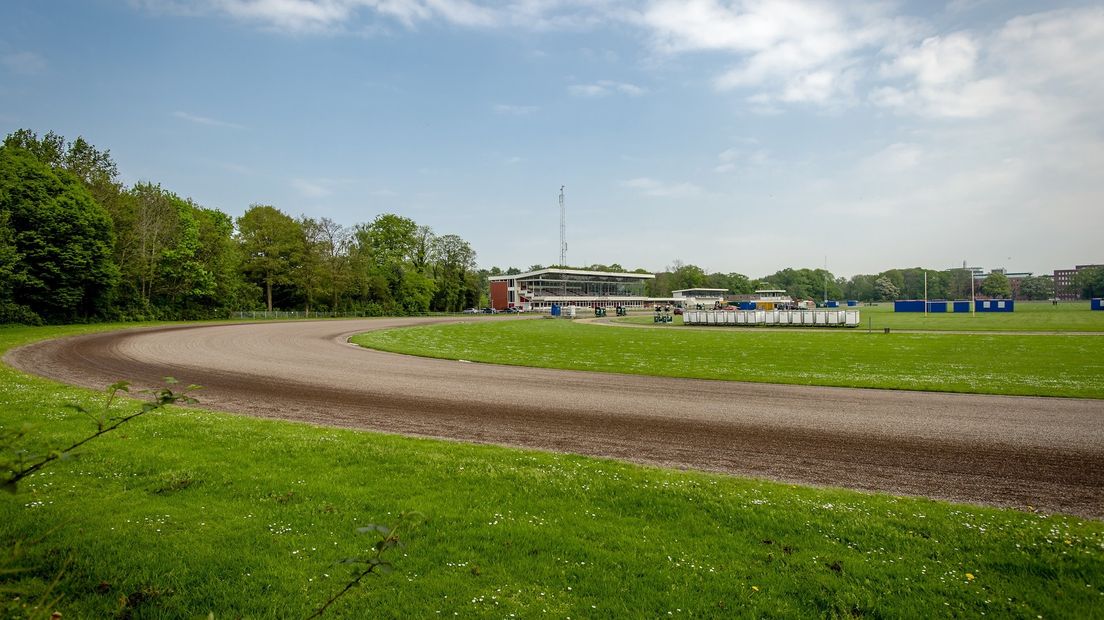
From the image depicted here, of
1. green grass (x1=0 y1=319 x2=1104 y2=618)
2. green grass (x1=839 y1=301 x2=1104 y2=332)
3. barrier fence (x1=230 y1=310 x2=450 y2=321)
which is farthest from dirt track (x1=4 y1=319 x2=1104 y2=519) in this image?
barrier fence (x1=230 y1=310 x2=450 y2=321)

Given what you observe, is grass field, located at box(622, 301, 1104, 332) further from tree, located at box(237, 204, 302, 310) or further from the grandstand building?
the grandstand building

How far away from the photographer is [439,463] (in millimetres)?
8719

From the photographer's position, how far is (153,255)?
2245 inches

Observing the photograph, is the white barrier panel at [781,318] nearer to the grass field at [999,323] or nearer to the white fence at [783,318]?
the white fence at [783,318]

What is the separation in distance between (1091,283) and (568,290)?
16144 cm

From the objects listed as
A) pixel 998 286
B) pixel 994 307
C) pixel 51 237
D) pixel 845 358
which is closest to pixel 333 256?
pixel 51 237

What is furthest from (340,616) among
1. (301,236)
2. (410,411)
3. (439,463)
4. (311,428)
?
(301,236)

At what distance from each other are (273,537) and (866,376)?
801 inches

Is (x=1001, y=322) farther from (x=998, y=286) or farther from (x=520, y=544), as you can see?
(x=998, y=286)

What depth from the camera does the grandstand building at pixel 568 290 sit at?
16362cm

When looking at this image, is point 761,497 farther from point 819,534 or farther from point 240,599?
point 240,599

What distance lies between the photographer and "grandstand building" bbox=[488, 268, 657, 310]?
16362 cm

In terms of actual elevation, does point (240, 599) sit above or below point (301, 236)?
below

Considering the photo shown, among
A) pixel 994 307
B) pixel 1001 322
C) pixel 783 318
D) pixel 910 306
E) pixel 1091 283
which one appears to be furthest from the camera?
pixel 1091 283
